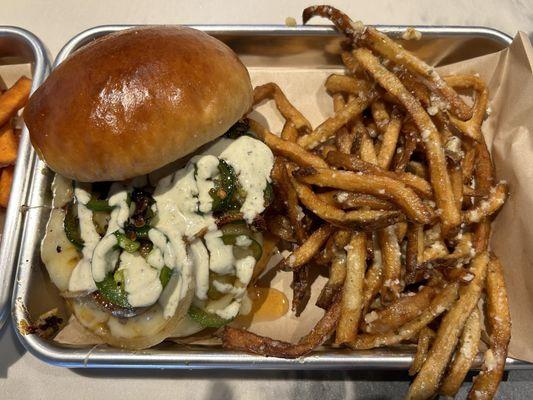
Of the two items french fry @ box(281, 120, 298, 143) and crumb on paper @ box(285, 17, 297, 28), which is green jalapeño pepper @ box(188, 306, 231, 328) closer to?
french fry @ box(281, 120, 298, 143)

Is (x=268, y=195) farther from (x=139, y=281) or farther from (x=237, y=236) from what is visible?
(x=139, y=281)

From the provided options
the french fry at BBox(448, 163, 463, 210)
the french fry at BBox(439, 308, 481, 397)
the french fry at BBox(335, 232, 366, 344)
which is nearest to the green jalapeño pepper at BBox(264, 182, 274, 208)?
the french fry at BBox(335, 232, 366, 344)

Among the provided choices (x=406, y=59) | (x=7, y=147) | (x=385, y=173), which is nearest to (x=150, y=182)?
(x=7, y=147)

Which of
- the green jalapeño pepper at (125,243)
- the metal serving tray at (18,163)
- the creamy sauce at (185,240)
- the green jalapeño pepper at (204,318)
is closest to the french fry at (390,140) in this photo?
the creamy sauce at (185,240)

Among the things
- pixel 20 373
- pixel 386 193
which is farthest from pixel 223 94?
pixel 20 373

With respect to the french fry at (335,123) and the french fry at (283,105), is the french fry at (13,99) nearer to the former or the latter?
the french fry at (283,105)

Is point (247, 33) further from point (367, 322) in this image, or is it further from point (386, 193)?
point (367, 322)
